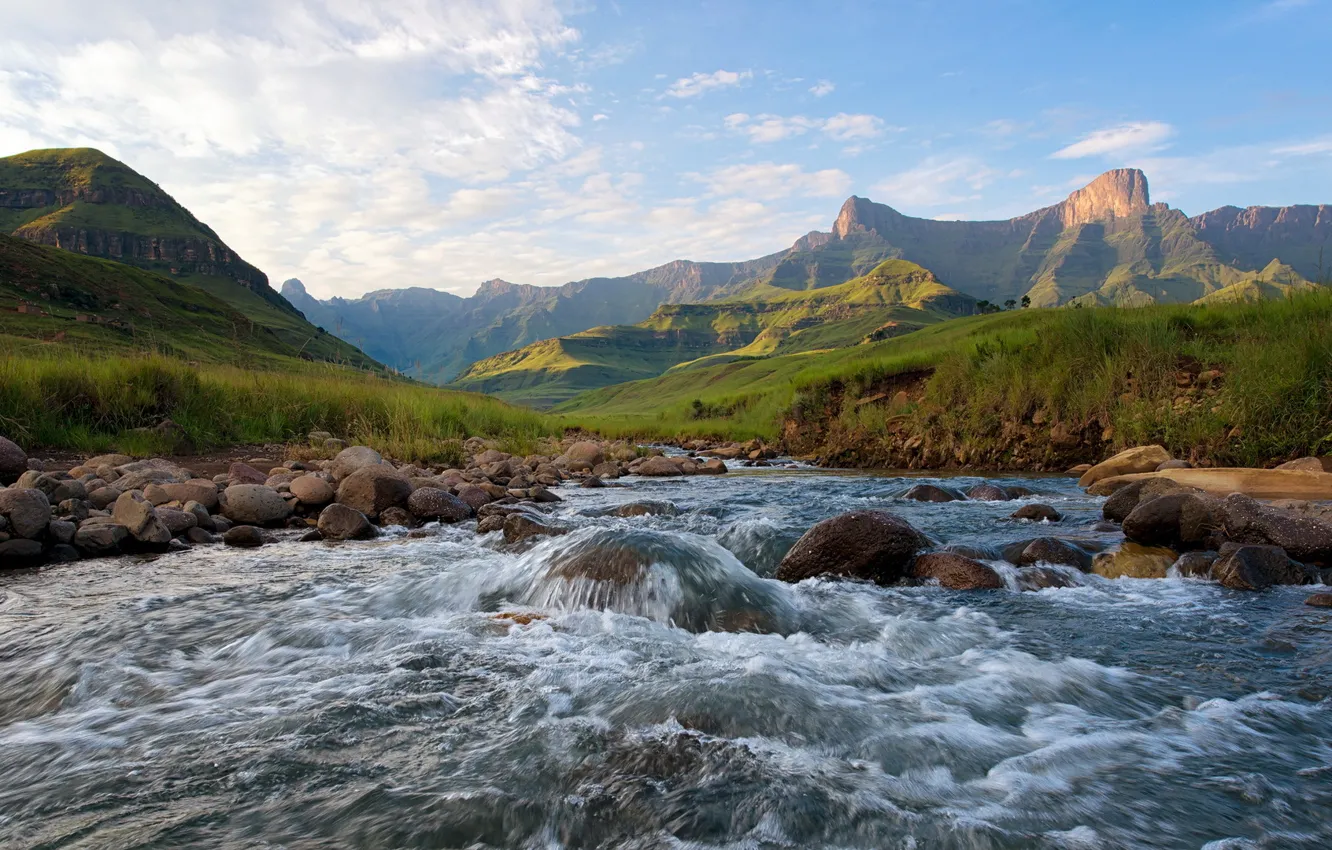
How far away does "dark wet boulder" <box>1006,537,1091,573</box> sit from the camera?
6215mm

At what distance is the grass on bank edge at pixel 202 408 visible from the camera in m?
11.2

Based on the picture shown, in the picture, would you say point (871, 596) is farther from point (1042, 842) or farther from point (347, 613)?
point (347, 613)

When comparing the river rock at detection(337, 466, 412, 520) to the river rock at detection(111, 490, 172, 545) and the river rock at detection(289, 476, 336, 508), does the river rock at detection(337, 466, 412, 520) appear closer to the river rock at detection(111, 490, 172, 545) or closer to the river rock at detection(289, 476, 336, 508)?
the river rock at detection(289, 476, 336, 508)

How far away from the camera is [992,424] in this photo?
15.5m

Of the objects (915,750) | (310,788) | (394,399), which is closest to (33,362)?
(394,399)

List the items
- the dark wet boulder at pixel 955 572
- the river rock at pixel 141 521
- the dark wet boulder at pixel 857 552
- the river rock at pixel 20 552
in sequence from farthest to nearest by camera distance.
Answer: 1. the river rock at pixel 141 521
2. the river rock at pixel 20 552
3. the dark wet boulder at pixel 857 552
4. the dark wet boulder at pixel 955 572

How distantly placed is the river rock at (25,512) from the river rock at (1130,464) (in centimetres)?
1336

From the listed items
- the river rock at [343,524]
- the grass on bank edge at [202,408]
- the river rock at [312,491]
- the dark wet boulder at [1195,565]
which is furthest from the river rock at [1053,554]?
the grass on bank edge at [202,408]

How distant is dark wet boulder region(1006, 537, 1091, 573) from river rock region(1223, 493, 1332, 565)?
4.03 ft

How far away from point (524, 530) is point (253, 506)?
3.54 m

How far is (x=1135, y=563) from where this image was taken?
19.9 feet

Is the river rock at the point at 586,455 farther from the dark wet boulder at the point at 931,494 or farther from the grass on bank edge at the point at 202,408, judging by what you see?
the dark wet boulder at the point at 931,494

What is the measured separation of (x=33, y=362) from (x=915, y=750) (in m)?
15.1

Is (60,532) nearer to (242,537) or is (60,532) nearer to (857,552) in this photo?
(242,537)
